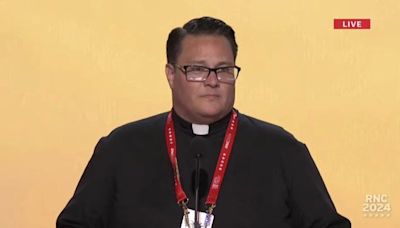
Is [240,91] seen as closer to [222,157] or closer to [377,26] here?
[377,26]

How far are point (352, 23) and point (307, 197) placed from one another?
1454 mm

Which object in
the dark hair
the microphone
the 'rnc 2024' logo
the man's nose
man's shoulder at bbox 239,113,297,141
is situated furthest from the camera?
the 'rnc 2024' logo

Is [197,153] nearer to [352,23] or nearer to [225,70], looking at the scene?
[225,70]

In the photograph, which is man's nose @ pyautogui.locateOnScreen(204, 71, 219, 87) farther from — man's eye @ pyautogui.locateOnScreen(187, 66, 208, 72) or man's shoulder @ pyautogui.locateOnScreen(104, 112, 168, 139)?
man's shoulder @ pyautogui.locateOnScreen(104, 112, 168, 139)

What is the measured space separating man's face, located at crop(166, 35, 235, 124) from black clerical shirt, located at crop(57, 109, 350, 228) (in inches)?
4.8

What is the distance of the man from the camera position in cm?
205

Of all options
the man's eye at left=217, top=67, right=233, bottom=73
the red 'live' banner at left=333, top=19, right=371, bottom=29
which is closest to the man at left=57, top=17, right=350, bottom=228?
the man's eye at left=217, top=67, right=233, bottom=73

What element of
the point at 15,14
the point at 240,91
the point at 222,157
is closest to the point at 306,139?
the point at 240,91

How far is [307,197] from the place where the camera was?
2.07 meters

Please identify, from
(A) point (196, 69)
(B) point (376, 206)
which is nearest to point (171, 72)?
(A) point (196, 69)

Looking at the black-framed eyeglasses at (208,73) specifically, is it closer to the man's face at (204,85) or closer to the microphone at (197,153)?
the man's face at (204,85)

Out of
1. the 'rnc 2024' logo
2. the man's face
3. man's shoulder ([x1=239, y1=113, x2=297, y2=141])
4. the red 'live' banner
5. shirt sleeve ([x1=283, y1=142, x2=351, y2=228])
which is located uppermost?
the red 'live' banner

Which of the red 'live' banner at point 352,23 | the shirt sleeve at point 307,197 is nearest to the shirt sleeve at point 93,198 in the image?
the shirt sleeve at point 307,197

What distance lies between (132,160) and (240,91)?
45.9 inches
